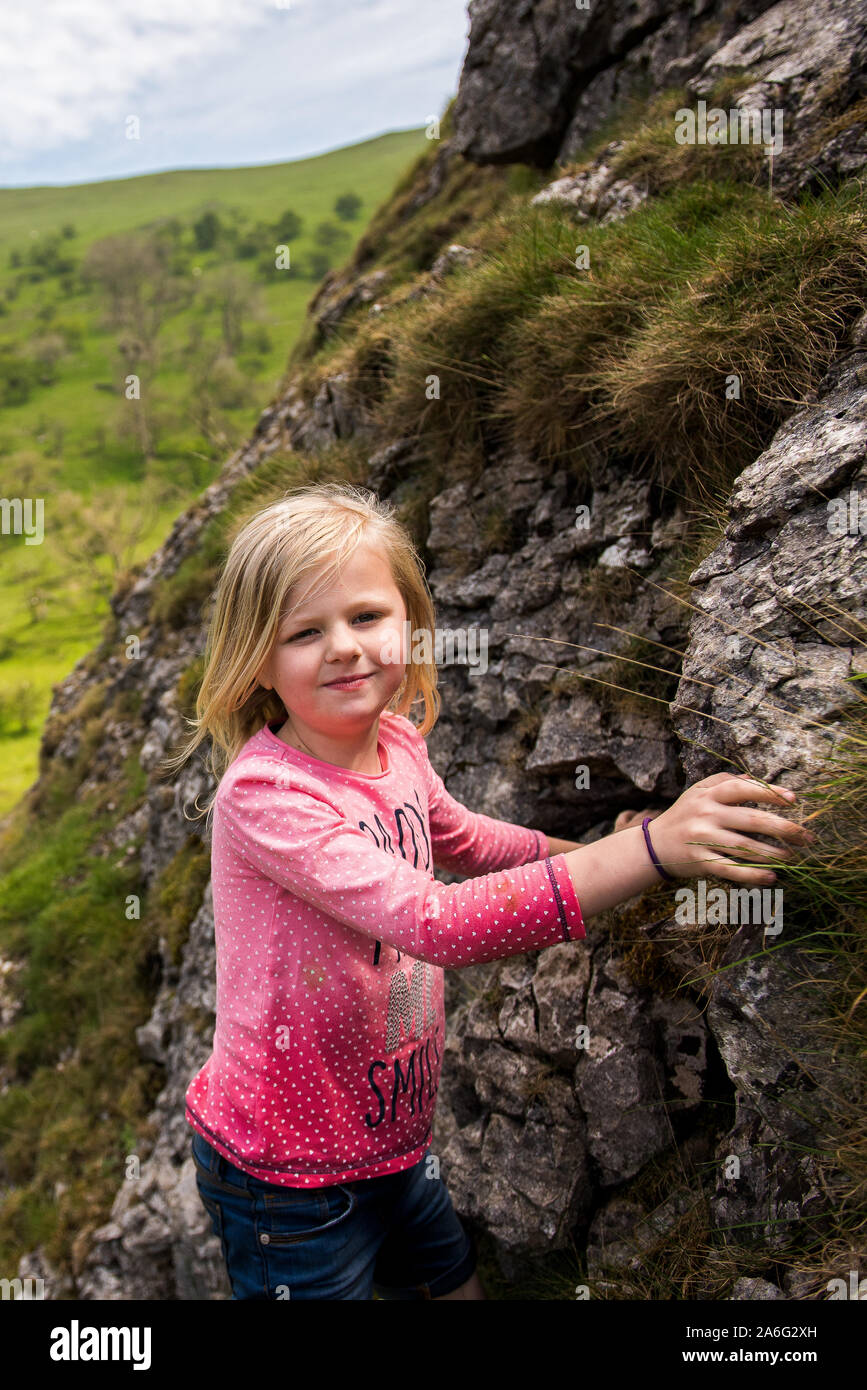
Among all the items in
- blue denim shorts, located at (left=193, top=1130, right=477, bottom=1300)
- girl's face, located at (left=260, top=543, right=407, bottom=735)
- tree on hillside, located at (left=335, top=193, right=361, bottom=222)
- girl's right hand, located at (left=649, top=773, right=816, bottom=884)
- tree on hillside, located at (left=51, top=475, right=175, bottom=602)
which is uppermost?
tree on hillside, located at (left=335, top=193, right=361, bottom=222)

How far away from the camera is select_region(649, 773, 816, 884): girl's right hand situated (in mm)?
1997

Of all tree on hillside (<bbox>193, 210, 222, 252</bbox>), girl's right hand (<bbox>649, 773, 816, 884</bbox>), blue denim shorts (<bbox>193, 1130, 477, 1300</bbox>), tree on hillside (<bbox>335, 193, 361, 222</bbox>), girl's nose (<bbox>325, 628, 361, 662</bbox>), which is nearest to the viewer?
girl's right hand (<bbox>649, 773, 816, 884</bbox>)

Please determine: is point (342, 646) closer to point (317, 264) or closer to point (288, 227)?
point (317, 264)

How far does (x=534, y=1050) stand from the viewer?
3.43 metres

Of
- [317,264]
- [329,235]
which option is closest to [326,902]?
[317,264]

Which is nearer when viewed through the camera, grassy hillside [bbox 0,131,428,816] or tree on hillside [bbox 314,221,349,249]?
grassy hillside [bbox 0,131,428,816]

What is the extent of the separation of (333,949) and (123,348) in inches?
3770

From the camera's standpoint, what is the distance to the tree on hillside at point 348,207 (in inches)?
4715

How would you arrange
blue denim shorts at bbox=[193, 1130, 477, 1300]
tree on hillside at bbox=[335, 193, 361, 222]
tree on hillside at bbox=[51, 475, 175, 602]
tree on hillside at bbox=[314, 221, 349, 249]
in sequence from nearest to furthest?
blue denim shorts at bbox=[193, 1130, 477, 1300] → tree on hillside at bbox=[51, 475, 175, 602] → tree on hillside at bbox=[314, 221, 349, 249] → tree on hillside at bbox=[335, 193, 361, 222]

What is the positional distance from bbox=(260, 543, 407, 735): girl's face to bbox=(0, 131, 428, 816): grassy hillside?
1494 inches

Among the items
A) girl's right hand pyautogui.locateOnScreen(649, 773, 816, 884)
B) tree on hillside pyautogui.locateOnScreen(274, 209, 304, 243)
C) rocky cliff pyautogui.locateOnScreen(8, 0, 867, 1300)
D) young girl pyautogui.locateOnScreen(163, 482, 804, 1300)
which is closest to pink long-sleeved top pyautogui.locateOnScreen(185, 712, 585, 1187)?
young girl pyautogui.locateOnScreen(163, 482, 804, 1300)

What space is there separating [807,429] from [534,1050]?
8.22ft

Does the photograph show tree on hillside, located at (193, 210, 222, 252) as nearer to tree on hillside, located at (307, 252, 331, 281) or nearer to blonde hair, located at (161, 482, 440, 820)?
tree on hillside, located at (307, 252, 331, 281)

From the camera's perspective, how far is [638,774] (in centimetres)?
340
